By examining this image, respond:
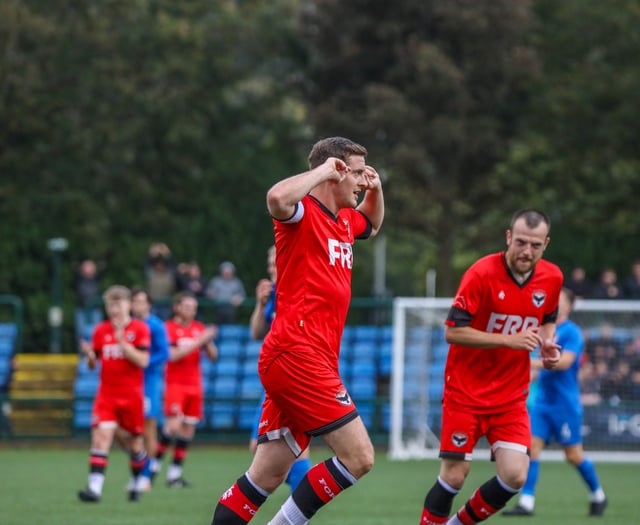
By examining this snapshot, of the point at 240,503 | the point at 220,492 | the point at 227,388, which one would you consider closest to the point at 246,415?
the point at 227,388

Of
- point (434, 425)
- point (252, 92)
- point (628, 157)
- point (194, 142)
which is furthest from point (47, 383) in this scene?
point (628, 157)

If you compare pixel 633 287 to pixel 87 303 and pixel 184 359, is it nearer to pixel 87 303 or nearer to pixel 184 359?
pixel 184 359

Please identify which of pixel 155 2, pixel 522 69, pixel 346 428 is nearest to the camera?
pixel 346 428

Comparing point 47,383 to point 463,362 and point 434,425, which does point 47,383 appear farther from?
point 463,362

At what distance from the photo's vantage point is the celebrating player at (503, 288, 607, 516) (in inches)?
473

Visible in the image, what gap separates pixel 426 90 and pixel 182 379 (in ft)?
44.7

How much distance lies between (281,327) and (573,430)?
233 inches

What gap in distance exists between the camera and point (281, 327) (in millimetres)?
7113

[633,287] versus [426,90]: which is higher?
[426,90]

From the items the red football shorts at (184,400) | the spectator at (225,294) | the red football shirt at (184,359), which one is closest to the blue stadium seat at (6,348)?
the spectator at (225,294)

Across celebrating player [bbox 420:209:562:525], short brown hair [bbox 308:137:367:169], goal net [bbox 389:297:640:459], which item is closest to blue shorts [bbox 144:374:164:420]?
goal net [bbox 389:297:640:459]

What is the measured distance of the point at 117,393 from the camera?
41.4 feet

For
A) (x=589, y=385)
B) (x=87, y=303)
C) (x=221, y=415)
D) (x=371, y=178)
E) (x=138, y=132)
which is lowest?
(x=221, y=415)

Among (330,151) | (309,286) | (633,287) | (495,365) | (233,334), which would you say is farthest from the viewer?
(233,334)
